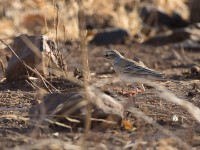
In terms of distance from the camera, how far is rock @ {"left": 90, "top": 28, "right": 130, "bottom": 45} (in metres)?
14.9

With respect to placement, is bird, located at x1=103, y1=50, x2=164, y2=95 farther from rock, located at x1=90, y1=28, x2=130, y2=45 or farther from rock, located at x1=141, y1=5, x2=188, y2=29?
rock, located at x1=141, y1=5, x2=188, y2=29

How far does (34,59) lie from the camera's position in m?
9.34

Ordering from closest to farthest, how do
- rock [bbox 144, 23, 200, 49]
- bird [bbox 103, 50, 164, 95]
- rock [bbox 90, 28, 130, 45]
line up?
bird [bbox 103, 50, 164, 95] < rock [bbox 144, 23, 200, 49] < rock [bbox 90, 28, 130, 45]

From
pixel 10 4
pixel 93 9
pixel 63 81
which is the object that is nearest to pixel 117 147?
pixel 63 81

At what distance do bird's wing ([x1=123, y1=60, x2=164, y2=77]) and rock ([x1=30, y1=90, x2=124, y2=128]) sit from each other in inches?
84.4

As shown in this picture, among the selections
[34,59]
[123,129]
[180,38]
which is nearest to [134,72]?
[34,59]

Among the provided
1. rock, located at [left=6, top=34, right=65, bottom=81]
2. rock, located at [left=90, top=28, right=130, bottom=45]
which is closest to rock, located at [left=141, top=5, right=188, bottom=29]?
rock, located at [left=90, top=28, right=130, bottom=45]

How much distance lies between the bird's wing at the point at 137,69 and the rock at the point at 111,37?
536 centimetres

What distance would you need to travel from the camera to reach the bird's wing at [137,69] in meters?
9.07

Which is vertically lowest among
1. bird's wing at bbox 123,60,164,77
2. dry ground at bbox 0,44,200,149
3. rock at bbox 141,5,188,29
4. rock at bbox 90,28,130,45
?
dry ground at bbox 0,44,200,149

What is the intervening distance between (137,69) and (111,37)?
18.8 feet

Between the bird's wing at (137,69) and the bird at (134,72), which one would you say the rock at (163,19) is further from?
the bird's wing at (137,69)

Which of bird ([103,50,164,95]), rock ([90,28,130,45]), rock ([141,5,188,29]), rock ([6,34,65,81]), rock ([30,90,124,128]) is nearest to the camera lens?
rock ([30,90,124,128])

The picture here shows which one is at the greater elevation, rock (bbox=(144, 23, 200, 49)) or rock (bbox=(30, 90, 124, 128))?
rock (bbox=(144, 23, 200, 49))
